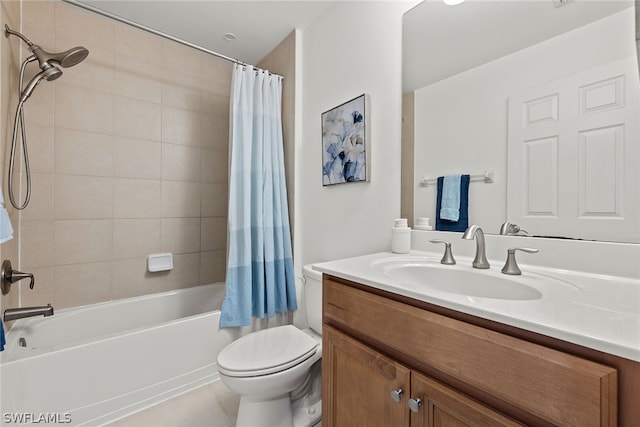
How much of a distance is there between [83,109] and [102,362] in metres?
1.60

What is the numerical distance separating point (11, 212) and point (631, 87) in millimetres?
2789

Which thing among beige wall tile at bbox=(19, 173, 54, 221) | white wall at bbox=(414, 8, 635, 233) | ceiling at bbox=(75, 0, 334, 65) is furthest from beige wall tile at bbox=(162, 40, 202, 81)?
A: white wall at bbox=(414, 8, 635, 233)

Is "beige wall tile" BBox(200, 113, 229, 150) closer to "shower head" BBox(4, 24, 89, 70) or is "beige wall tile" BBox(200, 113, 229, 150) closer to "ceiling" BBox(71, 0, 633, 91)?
"ceiling" BBox(71, 0, 633, 91)

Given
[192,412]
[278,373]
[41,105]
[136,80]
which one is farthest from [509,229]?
[41,105]

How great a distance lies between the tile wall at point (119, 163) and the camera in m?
1.73

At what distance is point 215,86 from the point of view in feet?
7.92

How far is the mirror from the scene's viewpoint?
0.80m

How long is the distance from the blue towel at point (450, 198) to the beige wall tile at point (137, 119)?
208 cm

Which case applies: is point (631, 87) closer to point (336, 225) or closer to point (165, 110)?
point (336, 225)

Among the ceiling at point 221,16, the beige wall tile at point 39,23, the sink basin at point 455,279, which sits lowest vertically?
the sink basin at point 455,279

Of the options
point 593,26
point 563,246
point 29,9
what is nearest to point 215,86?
point 29,9

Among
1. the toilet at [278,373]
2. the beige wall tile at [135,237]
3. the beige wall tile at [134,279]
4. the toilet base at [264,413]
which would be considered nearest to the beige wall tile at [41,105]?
the beige wall tile at [135,237]

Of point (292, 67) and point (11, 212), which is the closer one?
point (11, 212)

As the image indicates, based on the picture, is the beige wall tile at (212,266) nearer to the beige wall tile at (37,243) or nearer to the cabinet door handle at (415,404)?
the beige wall tile at (37,243)
